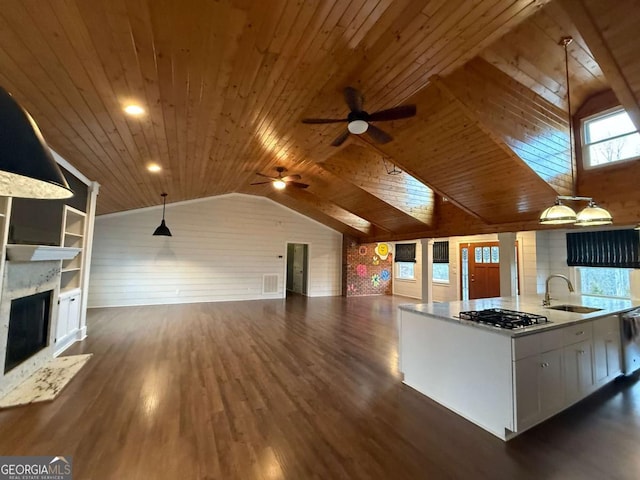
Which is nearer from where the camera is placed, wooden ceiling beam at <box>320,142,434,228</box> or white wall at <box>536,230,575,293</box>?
wooden ceiling beam at <box>320,142,434,228</box>

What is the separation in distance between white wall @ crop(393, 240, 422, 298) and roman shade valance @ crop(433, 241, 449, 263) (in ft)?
1.90

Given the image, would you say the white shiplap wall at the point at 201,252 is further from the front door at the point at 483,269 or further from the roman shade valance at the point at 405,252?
the front door at the point at 483,269

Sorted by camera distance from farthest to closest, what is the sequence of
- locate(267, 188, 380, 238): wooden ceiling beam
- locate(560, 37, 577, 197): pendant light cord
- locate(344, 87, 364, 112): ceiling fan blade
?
locate(267, 188, 380, 238): wooden ceiling beam → locate(560, 37, 577, 197): pendant light cord → locate(344, 87, 364, 112): ceiling fan blade

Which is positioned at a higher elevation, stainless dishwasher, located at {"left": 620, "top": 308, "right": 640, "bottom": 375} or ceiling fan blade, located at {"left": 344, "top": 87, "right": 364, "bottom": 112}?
ceiling fan blade, located at {"left": 344, "top": 87, "right": 364, "bottom": 112}

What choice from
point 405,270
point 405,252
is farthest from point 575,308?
point 405,270

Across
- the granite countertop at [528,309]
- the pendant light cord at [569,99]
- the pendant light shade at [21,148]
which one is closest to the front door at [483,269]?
the pendant light cord at [569,99]

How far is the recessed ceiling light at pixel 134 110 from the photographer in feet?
8.50

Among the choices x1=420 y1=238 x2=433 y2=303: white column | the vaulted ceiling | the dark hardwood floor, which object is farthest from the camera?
x1=420 y1=238 x2=433 y2=303: white column

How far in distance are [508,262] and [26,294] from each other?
25.7 feet

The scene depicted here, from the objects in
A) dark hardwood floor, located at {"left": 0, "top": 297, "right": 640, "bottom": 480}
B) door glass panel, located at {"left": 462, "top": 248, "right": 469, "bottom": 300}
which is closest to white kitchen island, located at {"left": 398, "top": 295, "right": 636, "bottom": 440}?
dark hardwood floor, located at {"left": 0, "top": 297, "right": 640, "bottom": 480}

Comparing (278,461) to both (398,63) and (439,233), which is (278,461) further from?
(439,233)

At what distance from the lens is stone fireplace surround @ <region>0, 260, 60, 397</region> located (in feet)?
9.23

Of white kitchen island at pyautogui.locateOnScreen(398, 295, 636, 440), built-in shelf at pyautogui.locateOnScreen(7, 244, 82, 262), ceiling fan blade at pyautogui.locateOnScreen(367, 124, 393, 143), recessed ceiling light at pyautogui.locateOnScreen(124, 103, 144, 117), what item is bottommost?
white kitchen island at pyautogui.locateOnScreen(398, 295, 636, 440)

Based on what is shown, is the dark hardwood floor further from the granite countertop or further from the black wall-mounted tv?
the black wall-mounted tv
